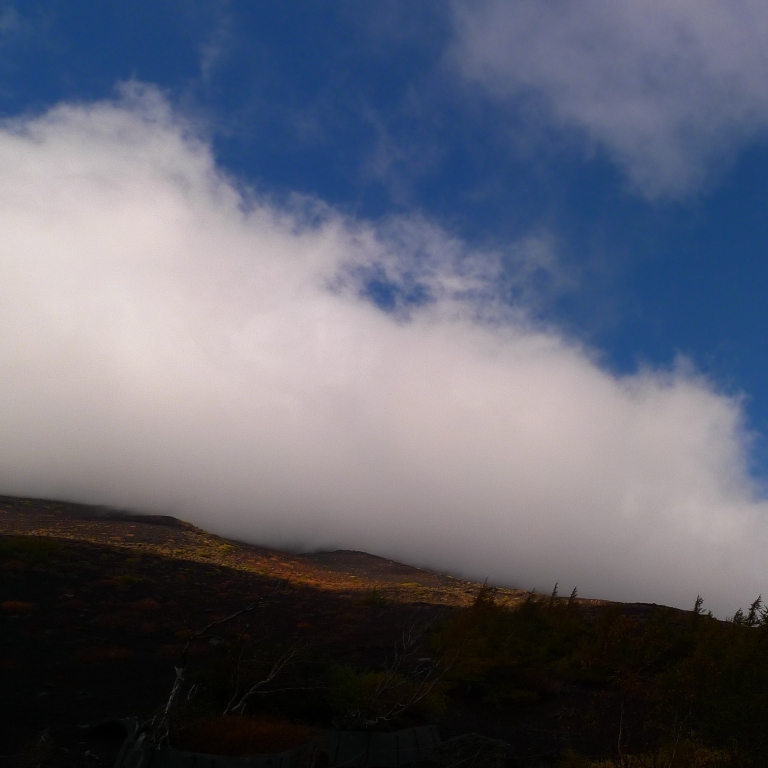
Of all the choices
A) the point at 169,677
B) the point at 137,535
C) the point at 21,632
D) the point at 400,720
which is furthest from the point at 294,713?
the point at 137,535

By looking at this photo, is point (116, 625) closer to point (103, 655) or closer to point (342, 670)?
point (103, 655)

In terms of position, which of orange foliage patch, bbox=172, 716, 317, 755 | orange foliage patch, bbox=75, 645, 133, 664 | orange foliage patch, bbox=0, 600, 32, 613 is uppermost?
orange foliage patch, bbox=172, 716, 317, 755

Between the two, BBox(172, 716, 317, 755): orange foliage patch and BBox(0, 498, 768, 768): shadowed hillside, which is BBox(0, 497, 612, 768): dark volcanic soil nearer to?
BBox(0, 498, 768, 768): shadowed hillside

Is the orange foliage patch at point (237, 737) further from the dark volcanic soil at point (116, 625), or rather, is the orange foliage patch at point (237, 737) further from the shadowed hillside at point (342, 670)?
the dark volcanic soil at point (116, 625)

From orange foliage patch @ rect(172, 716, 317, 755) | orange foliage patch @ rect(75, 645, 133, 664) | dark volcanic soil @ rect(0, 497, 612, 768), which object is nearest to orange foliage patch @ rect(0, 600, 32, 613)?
dark volcanic soil @ rect(0, 497, 612, 768)

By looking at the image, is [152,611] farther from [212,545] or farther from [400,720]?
[212,545]

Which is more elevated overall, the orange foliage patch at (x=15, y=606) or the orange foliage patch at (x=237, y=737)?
the orange foliage patch at (x=237, y=737)

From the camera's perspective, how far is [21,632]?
22.4 metres

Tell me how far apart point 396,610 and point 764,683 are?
2942cm

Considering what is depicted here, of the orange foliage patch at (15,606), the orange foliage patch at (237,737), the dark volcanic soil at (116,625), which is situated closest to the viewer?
the orange foliage patch at (237,737)

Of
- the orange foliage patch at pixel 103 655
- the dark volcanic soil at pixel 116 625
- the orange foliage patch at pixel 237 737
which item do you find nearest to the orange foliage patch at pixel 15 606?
the dark volcanic soil at pixel 116 625

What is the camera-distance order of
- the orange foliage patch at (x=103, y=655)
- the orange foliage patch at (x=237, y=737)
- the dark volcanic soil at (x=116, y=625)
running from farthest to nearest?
the orange foliage patch at (x=103, y=655) → the dark volcanic soil at (x=116, y=625) → the orange foliage patch at (x=237, y=737)

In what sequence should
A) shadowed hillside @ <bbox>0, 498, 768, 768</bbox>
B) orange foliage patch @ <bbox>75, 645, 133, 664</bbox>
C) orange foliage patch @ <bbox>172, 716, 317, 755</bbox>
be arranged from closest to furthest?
1. orange foliage patch @ <bbox>172, 716, 317, 755</bbox>
2. shadowed hillside @ <bbox>0, 498, 768, 768</bbox>
3. orange foliage patch @ <bbox>75, 645, 133, 664</bbox>

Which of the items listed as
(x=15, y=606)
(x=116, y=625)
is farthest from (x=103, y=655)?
(x=15, y=606)
